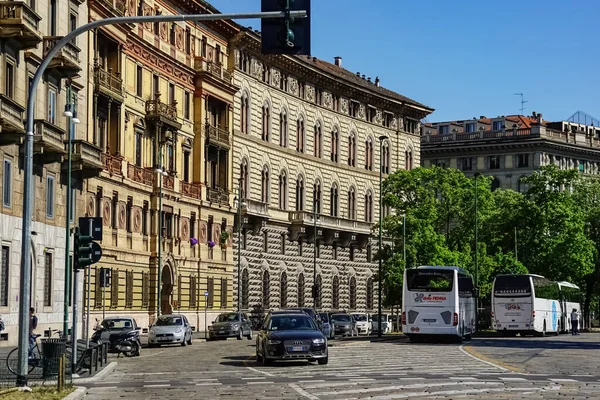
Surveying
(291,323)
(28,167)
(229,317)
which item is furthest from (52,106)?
(28,167)

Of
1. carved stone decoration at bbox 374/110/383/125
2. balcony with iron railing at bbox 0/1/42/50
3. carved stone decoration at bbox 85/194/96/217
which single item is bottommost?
carved stone decoration at bbox 85/194/96/217

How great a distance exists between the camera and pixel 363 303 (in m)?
104

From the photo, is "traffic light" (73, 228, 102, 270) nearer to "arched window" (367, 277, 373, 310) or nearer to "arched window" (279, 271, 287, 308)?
"arched window" (279, 271, 287, 308)

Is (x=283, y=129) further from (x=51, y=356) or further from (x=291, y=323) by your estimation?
(x=51, y=356)

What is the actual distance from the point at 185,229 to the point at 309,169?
861 inches

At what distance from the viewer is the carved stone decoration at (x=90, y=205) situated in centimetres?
6175

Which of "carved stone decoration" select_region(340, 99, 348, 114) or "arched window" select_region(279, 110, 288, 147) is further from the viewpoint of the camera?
"carved stone decoration" select_region(340, 99, 348, 114)

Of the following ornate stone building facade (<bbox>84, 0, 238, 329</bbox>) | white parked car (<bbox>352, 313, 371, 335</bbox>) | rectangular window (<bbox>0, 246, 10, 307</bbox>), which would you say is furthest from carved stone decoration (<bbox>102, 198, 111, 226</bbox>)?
white parked car (<bbox>352, 313, 371, 335</bbox>)

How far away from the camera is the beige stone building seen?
45438 mm

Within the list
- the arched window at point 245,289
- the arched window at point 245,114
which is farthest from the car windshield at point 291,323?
the arched window at point 245,114

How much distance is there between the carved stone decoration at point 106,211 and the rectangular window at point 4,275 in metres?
16.8

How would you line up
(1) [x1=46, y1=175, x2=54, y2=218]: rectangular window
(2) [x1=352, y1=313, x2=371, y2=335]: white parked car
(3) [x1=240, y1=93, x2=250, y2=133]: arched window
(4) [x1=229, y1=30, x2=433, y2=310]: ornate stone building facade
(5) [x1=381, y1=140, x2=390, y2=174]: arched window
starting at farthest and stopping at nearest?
(5) [x1=381, y1=140, x2=390, y2=174]: arched window, (4) [x1=229, y1=30, x2=433, y2=310]: ornate stone building facade, (3) [x1=240, y1=93, x2=250, y2=133]: arched window, (2) [x1=352, y1=313, x2=371, y2=335]: white parked car, (1) [x1=46, y1=175, x2=54, y2=218]: rectangular window

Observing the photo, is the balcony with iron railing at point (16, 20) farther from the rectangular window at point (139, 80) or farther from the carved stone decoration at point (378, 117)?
the carved stone decoration at point (378, 117)

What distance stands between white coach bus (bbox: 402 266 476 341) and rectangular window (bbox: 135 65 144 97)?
21875 mm
